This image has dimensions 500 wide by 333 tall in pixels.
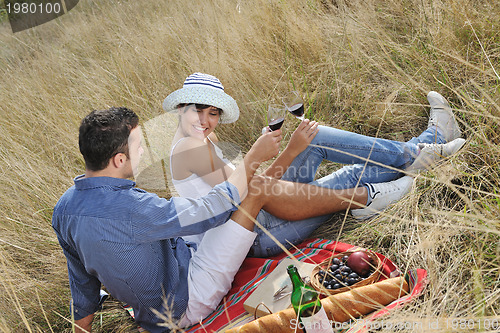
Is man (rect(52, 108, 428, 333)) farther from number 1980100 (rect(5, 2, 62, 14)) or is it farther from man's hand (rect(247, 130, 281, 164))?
number 1980100 (rect(5, 2, 62, 14))

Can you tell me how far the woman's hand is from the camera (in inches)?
108

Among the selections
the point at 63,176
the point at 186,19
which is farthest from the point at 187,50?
the point at 63,176

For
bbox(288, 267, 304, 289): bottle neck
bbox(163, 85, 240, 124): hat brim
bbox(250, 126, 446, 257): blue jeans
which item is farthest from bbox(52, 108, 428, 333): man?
bbox(163, 85, 240, 124): hat brim

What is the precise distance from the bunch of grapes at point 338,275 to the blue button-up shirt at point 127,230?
0.58 metres

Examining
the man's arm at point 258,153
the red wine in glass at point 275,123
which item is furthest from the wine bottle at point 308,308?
the red wine in glass at point 275,123

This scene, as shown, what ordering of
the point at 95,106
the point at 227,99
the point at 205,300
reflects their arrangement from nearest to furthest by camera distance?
the point at 205,300, the point at 227,99, the point at 95,106

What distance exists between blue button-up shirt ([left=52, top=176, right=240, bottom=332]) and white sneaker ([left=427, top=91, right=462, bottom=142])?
1595 millimetres

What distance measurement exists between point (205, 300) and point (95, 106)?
309 centimetres

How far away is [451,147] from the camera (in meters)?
2.67

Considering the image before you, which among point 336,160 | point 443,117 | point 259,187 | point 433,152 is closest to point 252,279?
point 259,187

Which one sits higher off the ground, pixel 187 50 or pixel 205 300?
pixel 187 50

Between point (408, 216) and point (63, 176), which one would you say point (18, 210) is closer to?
point (63, 176)

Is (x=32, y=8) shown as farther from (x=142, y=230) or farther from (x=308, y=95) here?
(x=142, y=230)

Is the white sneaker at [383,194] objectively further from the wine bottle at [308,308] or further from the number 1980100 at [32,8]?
the number 1980100 at [32,8]
